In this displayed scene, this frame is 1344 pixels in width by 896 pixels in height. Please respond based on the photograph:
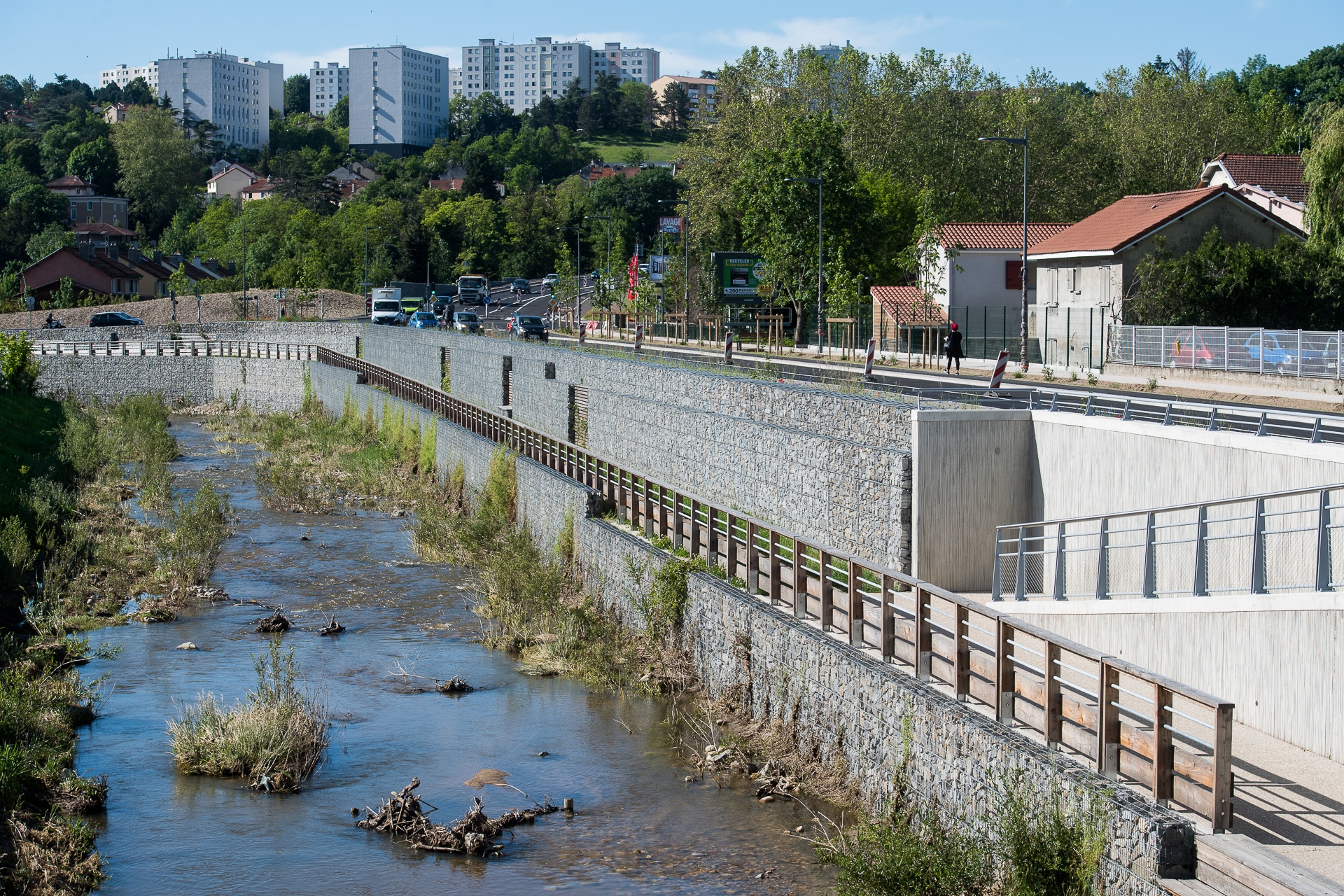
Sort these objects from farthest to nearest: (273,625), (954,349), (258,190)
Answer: (258,190)
(954,349)
(273,625)

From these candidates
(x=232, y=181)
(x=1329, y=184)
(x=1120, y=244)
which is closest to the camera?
(x=1329, y=184)

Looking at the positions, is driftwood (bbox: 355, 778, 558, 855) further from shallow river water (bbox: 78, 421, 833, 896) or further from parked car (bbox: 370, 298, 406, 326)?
parked car (bbox: 370, 298, 406, 326)

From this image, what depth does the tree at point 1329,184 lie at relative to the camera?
3816 centimetres

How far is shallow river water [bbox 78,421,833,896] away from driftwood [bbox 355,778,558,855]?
149 millimetres

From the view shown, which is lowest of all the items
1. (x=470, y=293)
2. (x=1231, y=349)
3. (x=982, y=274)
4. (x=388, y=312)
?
(x=1231, y=349)

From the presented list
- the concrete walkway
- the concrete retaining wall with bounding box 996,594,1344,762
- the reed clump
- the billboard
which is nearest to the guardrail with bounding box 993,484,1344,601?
the concrete retaining wall with bounding box 996,594,1344,762

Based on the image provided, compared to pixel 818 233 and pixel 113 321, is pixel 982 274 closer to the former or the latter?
pixel 818 233

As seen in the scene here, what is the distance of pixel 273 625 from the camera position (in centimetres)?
2175

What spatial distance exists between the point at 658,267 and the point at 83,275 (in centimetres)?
5078

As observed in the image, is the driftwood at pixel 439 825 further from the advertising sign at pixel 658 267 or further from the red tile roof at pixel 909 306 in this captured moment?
the advertising sign at pixel 658 267

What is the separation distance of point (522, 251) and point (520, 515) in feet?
377

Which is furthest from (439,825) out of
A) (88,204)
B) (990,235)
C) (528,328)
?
(88,204)

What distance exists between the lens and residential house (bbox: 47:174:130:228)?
496ft

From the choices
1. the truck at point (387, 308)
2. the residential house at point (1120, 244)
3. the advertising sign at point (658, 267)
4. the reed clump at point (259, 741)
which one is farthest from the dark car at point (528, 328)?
the reed clump at point (259, 741)
